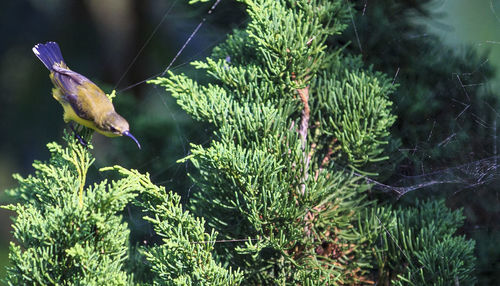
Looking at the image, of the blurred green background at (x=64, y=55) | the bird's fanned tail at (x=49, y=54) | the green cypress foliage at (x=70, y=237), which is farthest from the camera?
the blurred green background at (x=64, y=55)

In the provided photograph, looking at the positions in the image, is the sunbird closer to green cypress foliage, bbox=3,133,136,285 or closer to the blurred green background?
green cypress foliage, bbox=3,133,136,285

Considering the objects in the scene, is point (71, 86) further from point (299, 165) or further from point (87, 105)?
point (299, 165)

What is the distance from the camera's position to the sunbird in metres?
0.98

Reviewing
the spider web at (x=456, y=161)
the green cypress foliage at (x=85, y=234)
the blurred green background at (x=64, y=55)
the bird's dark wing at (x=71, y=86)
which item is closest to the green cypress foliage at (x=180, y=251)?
the green cypress foliage at (x=85, y=234)

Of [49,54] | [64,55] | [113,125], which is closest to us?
[113,125]

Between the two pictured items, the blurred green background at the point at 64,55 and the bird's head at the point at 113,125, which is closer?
the bird's head at the point at 113,125

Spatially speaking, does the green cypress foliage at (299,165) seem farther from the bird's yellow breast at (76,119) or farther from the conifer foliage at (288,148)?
the bird's yellow breast at (76,119)

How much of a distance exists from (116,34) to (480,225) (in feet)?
9.24

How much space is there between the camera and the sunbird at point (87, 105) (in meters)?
0.98

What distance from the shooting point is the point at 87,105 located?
38.9 inches

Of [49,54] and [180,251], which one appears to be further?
[49,54]

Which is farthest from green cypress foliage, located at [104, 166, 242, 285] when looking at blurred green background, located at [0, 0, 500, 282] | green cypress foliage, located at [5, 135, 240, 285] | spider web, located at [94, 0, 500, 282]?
blurred green background, located at [0, 0, 500, 282]

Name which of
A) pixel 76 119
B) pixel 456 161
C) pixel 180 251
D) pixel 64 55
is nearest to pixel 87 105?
pixel 76 119

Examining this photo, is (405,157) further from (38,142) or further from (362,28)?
(38,142)
